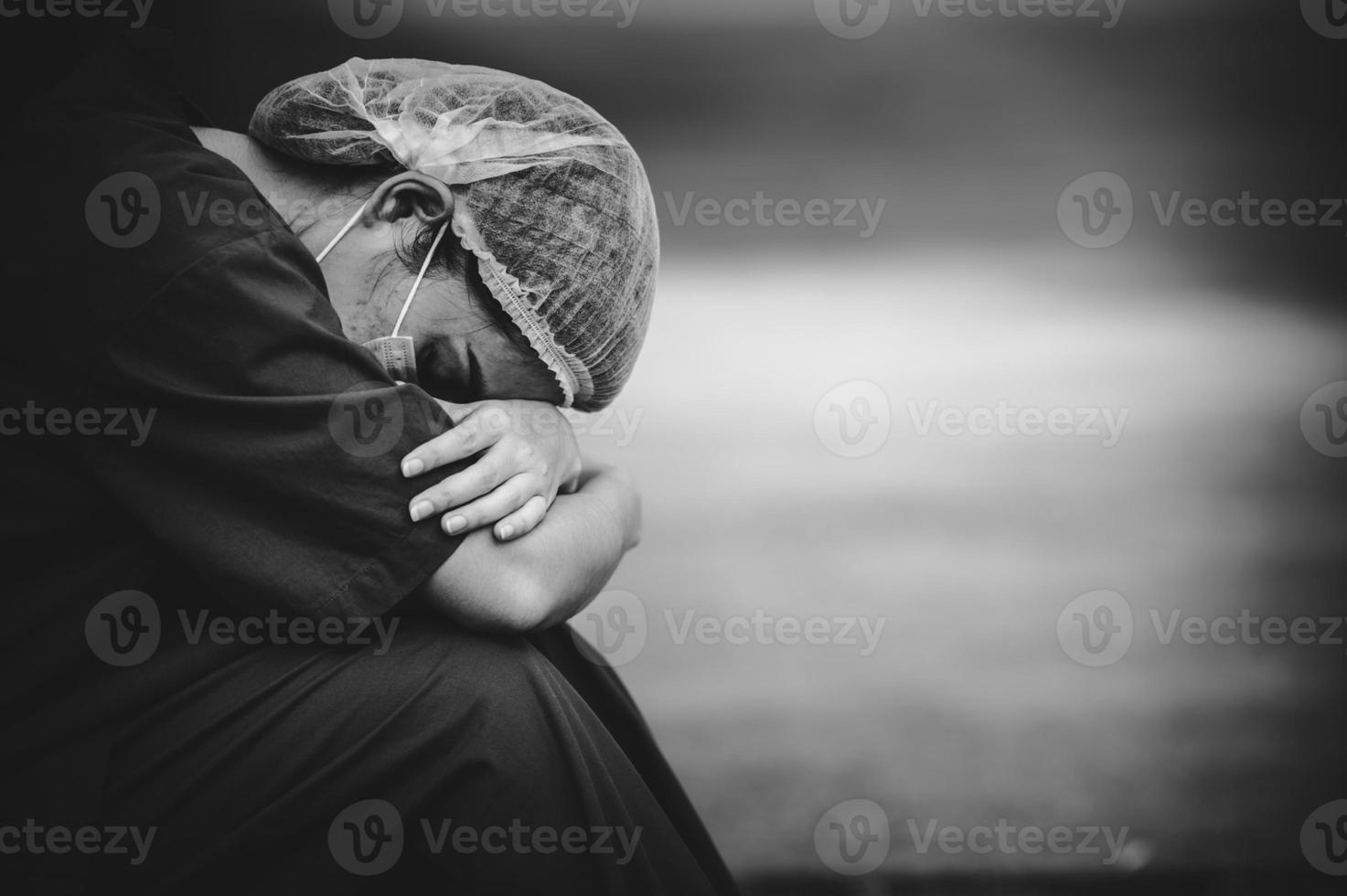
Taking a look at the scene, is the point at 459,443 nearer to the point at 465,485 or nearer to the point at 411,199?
the point at 465,485

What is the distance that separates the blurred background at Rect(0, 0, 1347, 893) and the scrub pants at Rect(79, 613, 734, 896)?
2.47ft

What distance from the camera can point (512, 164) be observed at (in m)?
0.77

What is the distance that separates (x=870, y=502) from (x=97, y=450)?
1602 millimetres

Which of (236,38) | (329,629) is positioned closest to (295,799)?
(329,629)

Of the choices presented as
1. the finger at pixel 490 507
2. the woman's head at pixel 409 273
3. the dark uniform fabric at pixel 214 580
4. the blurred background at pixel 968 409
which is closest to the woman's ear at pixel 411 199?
the woman's head at pixel 409 273

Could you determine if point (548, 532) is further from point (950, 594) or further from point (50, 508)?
point (950, 594)

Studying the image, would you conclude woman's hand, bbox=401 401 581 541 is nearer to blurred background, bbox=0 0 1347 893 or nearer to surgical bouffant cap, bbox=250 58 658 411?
surgical bouffant cap, bbox=250 58 658 411

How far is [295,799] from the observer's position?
640 mm

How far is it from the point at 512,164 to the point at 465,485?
28 cm

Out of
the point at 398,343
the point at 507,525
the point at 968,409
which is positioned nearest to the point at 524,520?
the point at 507,525

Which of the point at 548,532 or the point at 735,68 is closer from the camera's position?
the point at 548,532

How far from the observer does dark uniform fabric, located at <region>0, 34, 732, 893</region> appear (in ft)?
1.96

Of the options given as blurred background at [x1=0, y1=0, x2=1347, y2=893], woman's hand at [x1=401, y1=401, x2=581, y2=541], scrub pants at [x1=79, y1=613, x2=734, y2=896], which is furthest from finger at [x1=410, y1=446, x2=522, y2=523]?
blurred background at [x1=0, y1=0, x2=1347, y2=893]

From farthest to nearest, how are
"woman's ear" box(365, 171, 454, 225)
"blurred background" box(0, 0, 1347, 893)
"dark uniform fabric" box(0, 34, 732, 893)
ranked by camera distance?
1. "blurred background" box(0, 0, 1347, 893)
2. "woman's ear" box(365, 171, 454, 225)
3. "dark uniform fabric" box(0, 34, 732, 893)
